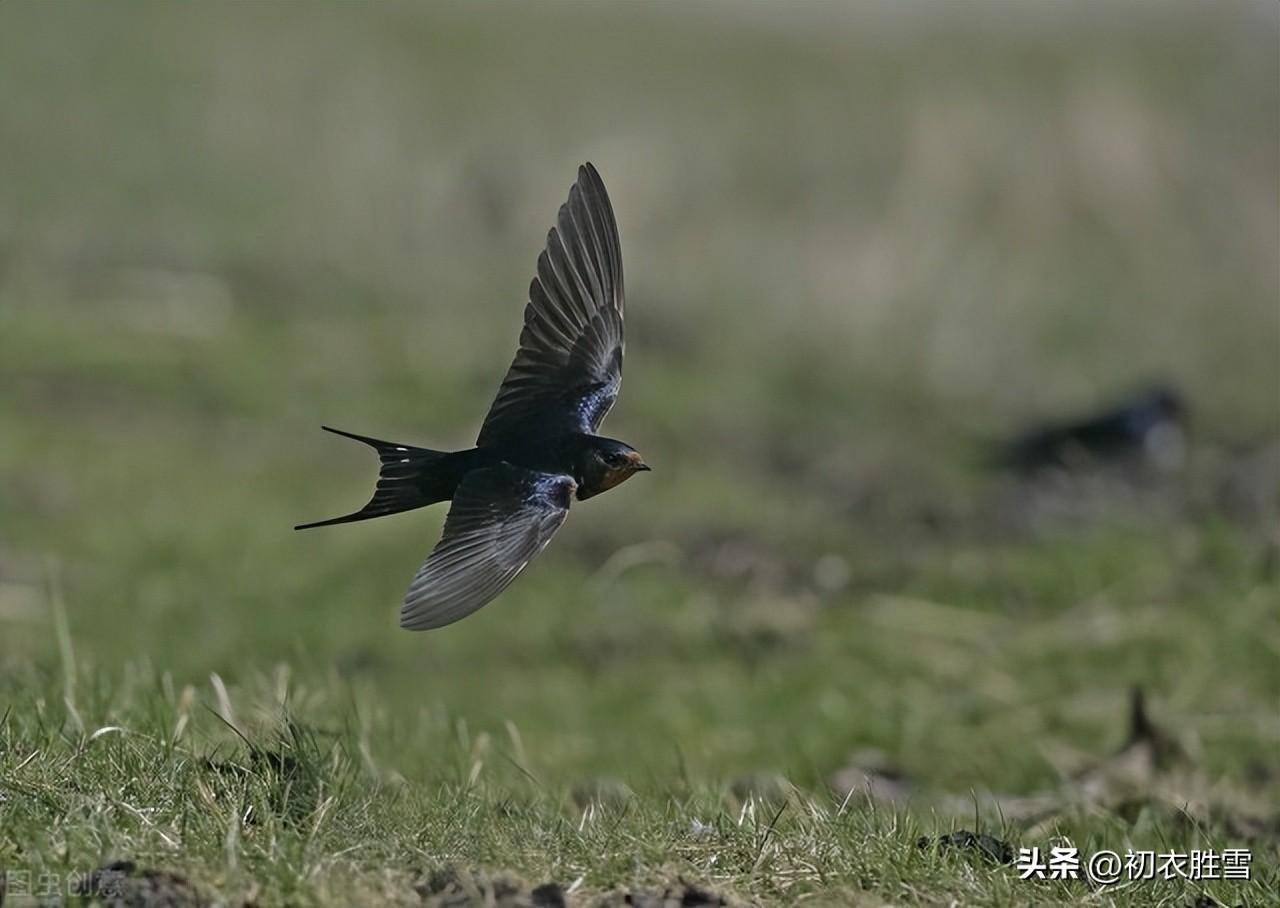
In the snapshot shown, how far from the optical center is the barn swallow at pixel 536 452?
3697mm

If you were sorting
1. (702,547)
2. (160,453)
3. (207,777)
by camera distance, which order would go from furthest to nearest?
(160,453), (702,547), (207,777)

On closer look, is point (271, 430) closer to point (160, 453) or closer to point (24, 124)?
point (160, 453)

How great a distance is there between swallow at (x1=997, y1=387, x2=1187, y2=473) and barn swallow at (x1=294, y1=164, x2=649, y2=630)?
5.84 m

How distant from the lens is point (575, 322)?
14.4ft

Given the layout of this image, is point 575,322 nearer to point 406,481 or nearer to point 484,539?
point 406,481

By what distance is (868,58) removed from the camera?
1441 centimetres

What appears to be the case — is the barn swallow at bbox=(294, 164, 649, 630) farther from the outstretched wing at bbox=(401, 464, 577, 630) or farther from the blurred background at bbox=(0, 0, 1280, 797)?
the blurred background at bbox=(0, 0, 1280, 797)

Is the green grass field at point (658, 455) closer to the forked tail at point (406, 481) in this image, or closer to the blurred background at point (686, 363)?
the blurred background at point (686, 363)

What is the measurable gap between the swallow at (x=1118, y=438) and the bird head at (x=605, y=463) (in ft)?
20.1

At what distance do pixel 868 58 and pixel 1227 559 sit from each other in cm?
740

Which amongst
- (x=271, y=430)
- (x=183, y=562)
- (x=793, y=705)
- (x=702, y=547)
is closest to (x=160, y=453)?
(x=271, y=430)

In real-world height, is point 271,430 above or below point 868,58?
below

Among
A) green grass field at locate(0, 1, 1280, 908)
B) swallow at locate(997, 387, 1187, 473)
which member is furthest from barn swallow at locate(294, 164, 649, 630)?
swallow at locate(997, 387, 1187, 473)

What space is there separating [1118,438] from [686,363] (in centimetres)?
273
